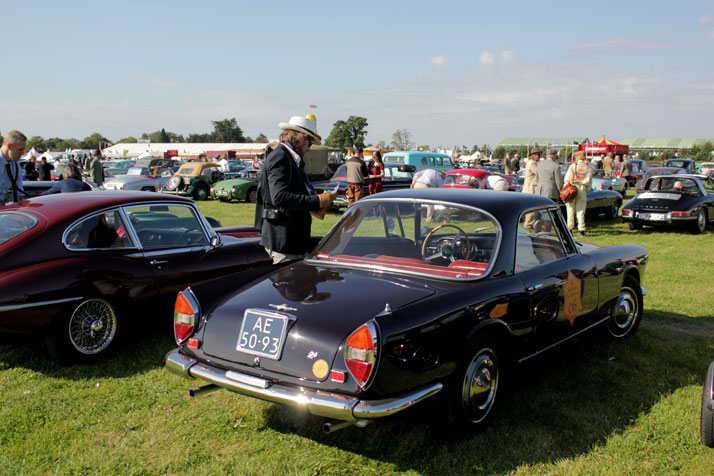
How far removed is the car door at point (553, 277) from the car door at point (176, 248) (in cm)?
287

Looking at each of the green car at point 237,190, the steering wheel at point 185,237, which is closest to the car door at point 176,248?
the steering wheel at point 185,237

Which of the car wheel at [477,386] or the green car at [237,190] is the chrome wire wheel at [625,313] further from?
the green car at [237,190]

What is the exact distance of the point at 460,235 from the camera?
4023 millimetres

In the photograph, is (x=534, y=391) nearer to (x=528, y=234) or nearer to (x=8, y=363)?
(x=528, y=234)

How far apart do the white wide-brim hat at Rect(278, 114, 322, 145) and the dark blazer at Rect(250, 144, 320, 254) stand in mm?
210

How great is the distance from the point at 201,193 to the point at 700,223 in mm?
16972

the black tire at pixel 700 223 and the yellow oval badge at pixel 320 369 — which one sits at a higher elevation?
the yellow oval badge at pixel 320 369

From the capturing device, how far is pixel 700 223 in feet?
42.3

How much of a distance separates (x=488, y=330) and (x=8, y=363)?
151 inches

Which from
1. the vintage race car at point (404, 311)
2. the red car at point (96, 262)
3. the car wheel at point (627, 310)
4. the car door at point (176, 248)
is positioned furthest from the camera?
the car wheel at point (627, 310)

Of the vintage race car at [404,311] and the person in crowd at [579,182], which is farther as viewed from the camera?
the person in crowd at [579,182]

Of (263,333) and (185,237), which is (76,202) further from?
(263,333)

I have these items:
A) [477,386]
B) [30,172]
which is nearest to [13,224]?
[477,386]

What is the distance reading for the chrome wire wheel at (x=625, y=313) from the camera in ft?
16.6
